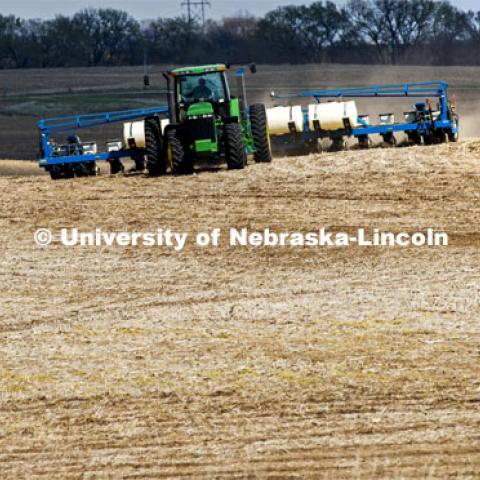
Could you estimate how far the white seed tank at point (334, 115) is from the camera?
76.8ft

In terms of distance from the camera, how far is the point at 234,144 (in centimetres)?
2053

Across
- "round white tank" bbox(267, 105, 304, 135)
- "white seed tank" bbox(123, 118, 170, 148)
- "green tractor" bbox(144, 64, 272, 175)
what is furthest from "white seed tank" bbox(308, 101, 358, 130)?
"white seed tank" bbox(123, 118, 170, 148)

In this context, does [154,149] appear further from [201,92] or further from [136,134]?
[136,134]

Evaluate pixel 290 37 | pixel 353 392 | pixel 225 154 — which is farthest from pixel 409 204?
pixel 290 37

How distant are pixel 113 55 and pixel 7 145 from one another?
48.3m

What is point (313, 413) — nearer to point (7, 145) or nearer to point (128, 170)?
point (128, 170)

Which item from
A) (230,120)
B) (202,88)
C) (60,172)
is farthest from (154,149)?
(60,172)

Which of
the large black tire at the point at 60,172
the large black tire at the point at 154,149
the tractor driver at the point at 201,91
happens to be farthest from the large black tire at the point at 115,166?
the tractor driver at the point at 201,91

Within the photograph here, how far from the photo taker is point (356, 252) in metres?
13.9

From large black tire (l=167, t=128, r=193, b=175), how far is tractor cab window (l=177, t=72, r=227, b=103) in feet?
2.95

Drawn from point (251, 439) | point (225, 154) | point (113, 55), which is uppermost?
point (113, 55)

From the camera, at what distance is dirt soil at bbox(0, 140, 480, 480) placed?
701 cm

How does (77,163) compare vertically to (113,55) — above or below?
below

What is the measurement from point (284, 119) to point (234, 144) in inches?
134
